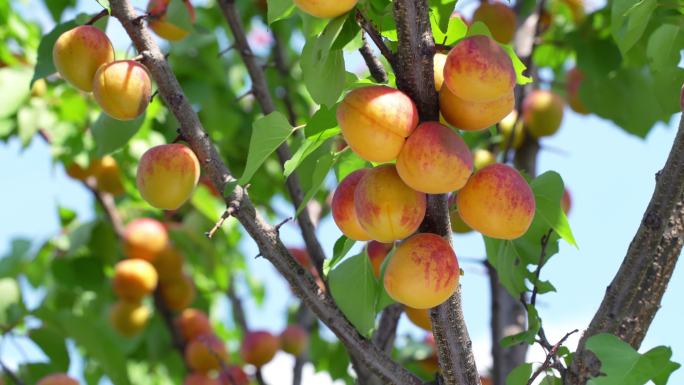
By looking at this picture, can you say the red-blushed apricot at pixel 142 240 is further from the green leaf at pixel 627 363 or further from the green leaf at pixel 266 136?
the green leaf at pixel 627 363

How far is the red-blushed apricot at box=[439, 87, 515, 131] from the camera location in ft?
3.19

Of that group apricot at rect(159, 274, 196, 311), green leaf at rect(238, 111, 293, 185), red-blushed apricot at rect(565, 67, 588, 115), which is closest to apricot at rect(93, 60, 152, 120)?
green leaf at rect(238, 111, 293, 185)

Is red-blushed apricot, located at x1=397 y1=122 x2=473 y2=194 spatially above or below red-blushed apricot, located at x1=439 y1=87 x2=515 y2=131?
below

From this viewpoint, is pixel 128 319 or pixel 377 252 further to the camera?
pixel 128 319

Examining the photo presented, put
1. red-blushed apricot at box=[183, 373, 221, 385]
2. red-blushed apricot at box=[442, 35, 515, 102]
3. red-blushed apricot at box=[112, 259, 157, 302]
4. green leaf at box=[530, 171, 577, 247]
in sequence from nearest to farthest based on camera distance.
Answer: red-blushed apricot at box=[442, 35, 515, 102]
green leaf at box=[530, 171, 577, 247]
red-blushed apricot at box=[183, 373, 221, 385]
red-blushed apricot at box=[112, 259, 157, 302]

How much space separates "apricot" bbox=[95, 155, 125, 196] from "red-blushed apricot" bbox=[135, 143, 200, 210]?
150 centimetres

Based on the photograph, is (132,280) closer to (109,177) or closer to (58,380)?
(109,177)

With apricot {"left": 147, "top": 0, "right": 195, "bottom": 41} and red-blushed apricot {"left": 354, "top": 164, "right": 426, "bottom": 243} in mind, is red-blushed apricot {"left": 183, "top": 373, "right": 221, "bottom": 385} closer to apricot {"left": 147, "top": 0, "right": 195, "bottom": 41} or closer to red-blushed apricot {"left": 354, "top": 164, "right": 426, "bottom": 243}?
apricot {"left": 147, "top": 0, "right": 195, "bottom": 41}

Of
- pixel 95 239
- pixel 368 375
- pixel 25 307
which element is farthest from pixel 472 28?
pixel 95 239

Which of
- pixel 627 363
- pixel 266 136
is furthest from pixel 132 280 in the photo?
pixel 627 363

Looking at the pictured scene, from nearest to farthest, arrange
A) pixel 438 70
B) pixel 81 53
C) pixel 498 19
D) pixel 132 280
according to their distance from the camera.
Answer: pixel 438 70, pixel 81 53, pixel 498 19, pixel 132 280

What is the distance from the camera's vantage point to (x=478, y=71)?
2.97 feet

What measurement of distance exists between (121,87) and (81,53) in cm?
11

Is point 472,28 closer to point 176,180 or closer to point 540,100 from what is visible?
point 176,180
